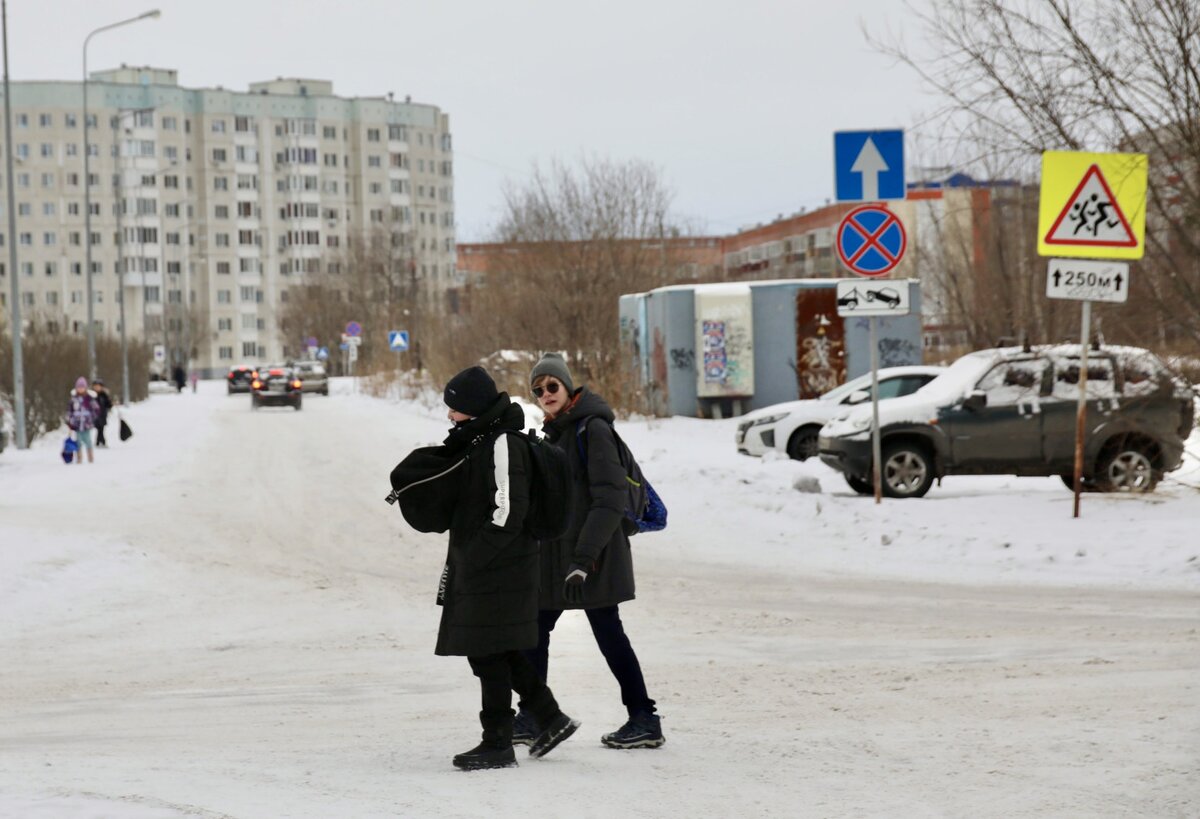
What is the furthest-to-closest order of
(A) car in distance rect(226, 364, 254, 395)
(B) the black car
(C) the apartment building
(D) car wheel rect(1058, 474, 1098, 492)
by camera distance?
1. (C) the apartment building
2. (A) car in distance rect(226, 364, 254, 395)
3. (B) the black car
4. (D) car wheel rect(1058, 474, 1098, 492)

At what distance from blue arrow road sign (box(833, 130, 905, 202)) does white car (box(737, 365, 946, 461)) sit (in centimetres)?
717

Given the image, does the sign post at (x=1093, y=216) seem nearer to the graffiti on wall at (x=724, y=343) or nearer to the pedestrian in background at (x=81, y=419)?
the pedestrian in background at (x=81, y=419)

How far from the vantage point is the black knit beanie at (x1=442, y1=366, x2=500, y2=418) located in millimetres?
6492

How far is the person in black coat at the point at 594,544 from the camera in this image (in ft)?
22.6

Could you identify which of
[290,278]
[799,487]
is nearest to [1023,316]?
[799,487]

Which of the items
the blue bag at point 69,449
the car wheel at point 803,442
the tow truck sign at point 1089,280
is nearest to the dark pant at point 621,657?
the tow truck sign at point 1089,280

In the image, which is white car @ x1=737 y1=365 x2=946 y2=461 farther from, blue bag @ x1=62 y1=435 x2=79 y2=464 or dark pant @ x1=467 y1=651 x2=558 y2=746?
dark pant @ x1=467 y1=651 x2=558 y2=746

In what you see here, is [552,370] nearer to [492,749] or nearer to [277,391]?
[492,749]

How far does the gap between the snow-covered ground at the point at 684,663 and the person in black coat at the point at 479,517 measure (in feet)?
1.84

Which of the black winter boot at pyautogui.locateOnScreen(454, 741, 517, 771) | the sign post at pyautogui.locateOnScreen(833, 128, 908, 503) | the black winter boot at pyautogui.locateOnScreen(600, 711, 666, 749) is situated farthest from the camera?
the sign post at pyautogui.locateOnScreen(833, 128, 908, 503)

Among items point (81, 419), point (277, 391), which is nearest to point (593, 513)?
point (81, 419)

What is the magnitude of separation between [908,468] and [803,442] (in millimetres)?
5940

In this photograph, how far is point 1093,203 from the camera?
14914 mm

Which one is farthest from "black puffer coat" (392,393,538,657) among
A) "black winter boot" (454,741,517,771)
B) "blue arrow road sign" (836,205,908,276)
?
"blue arrow road sign" (836,205,908,276)
